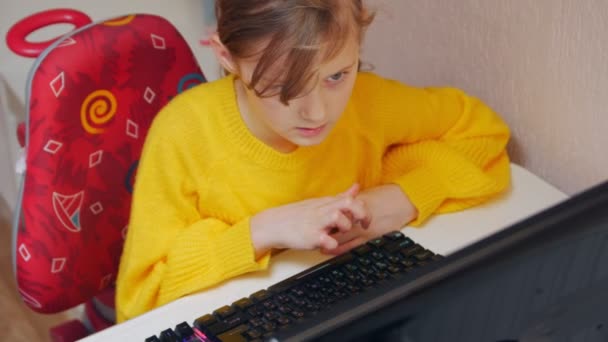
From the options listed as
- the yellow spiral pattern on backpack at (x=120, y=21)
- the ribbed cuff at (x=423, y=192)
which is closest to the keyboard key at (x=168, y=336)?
the ribbed cuff at (x=423, y=192)

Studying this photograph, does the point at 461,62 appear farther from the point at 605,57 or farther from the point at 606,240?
the point at 606,240

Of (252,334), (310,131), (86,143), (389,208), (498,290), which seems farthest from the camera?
(86,143)

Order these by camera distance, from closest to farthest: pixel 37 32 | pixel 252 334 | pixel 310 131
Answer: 1. pixel 252 334
2. pixel 310 131
3. pixel 37 32

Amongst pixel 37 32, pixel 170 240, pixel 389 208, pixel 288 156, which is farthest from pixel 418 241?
pixel 37 32

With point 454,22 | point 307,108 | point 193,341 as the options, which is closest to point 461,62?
point 454,22

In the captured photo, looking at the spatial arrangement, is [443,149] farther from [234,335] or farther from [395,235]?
[234,335]

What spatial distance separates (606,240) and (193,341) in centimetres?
40

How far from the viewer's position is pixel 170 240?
0.88 m

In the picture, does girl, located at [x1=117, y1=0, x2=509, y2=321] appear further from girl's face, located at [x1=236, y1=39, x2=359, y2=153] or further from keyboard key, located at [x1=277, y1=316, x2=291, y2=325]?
keyboard key, located at [x1=277, y1=316, x2=291, y2=325]

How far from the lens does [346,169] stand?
982mm

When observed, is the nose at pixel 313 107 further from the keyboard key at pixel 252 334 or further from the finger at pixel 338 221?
the keyboard key at pixel 252 334

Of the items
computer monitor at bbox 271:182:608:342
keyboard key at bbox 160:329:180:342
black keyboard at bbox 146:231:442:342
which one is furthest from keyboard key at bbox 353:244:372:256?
computer monitor at bbox 271:182:608:342

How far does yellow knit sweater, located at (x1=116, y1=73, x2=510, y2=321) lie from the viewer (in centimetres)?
87

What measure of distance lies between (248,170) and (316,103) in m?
0.17
